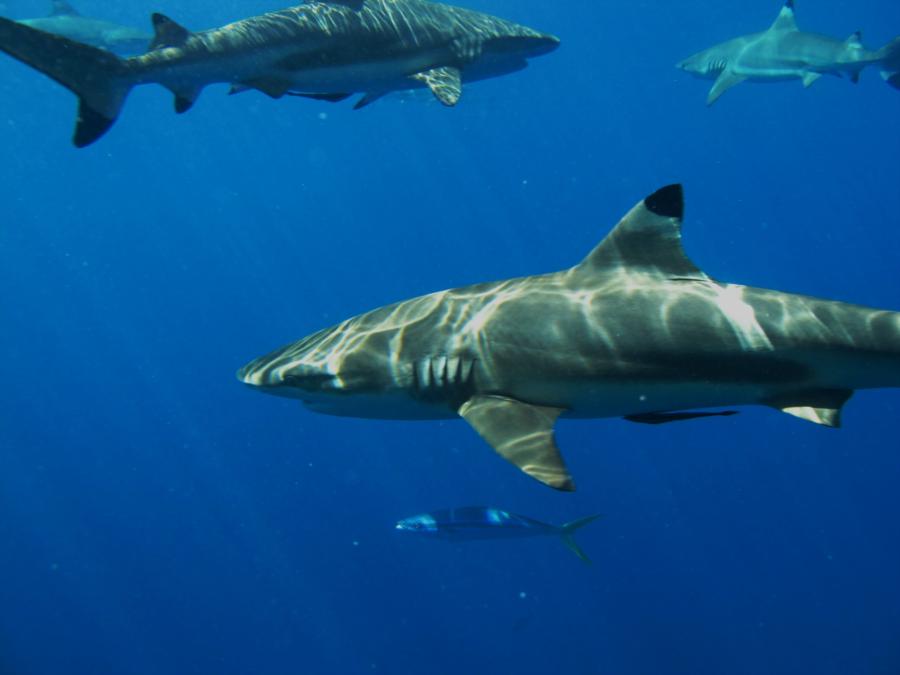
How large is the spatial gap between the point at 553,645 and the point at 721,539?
19.6 feet

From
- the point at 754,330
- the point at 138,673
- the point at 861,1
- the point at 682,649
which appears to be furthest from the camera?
the point at 861,1

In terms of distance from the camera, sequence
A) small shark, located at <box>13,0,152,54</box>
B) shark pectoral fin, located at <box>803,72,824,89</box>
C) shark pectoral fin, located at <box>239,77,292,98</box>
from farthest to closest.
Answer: small shark, located at <box>13,0,152,54</box> < shark pectoral fin, located at <box>803,72,824,89</box> < shark pectoral fin, located at <box>239,77,292,98</box>

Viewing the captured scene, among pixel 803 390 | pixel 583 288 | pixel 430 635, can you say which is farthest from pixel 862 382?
pixel 430 635

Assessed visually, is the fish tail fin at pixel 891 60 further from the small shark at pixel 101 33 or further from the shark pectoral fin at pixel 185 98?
the small shark at pixel 101 33

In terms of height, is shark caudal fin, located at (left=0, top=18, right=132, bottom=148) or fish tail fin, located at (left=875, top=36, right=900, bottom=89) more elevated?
shark caudal fin, located at (left=0, top=18, right=132, bottom=148)

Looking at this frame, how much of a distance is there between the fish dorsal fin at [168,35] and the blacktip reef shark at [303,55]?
1cm

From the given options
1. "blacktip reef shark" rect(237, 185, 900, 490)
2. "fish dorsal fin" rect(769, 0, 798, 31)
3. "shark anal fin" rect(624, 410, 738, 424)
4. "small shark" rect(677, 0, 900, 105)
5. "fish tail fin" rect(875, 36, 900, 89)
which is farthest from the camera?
"fish dorsal fin" rect(769, 0, 798, 31)

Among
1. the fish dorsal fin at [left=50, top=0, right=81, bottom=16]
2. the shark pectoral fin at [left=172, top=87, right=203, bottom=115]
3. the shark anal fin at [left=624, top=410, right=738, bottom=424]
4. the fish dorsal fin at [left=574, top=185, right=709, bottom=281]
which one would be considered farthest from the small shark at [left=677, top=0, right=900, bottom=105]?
the fish dorsal fin at [left=50, top=0, right=81, bottom=16]

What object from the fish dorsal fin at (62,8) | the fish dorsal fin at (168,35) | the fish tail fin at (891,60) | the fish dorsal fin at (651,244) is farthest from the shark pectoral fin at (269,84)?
the fish dorsal fin at (62,8)

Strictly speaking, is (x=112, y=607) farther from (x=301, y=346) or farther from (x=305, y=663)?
(x=301, y=346)

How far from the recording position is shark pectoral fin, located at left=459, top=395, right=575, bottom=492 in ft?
11.6

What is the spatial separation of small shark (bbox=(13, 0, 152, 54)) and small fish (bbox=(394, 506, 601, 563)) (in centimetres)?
1219

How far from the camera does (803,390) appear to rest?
423 centimetres

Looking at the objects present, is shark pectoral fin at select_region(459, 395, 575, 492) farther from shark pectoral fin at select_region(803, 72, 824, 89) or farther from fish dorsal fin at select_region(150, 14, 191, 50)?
shark pectoral fin at select_region(803, 72, 824, 89)
